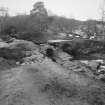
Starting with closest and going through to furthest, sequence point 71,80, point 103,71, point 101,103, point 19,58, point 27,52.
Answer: point 101,103
point 71,80
point 103,71
point 19,58
point 27,52

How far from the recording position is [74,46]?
15008mm

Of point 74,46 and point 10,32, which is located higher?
point 10,32

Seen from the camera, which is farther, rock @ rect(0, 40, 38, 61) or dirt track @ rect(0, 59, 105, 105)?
rock @ rect(0, 40, 38, 61)

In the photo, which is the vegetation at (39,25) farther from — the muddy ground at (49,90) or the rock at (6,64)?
the muddy ground at (49,90)

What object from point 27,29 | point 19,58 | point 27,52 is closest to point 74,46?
point 27,52

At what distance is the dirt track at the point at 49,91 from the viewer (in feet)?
15.5

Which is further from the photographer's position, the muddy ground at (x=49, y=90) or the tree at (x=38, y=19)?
the tree at (x=38, y=19)

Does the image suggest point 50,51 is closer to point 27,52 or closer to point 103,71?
point 27,52

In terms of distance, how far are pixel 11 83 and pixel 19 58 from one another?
4.99 meters

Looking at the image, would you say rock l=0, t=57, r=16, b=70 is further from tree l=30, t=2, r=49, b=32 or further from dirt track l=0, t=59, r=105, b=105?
tree l=30, t=2, r=49, b=32

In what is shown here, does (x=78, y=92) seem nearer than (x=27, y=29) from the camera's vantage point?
Yes

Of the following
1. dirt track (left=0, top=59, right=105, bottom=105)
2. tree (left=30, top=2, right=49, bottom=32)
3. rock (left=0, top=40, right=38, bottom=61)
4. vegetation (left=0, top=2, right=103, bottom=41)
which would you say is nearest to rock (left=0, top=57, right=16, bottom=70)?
rock (left=0, top=40, right=38, bottom=61)

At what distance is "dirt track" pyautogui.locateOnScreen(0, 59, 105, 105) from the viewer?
4.71 metres

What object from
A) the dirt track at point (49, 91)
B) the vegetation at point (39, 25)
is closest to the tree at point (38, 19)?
the vegetation at point (39, 25)
